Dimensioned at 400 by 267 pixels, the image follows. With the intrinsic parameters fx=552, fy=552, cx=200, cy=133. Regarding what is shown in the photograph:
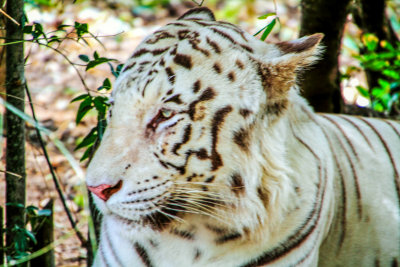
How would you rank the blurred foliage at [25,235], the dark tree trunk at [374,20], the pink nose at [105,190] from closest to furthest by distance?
the pink nose at [105,190], the blurred foliage at [25,235], the dark tree trunk at [374,20]

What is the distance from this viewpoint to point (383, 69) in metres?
3.71

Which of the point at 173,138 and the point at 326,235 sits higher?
the point at 173,138

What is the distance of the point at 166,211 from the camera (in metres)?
1.86

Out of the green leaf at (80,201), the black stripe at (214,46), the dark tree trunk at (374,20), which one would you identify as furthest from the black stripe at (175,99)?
the dark tree trunk at (374,20)

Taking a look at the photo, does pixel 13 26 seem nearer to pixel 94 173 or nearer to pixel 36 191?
pixel 94 173

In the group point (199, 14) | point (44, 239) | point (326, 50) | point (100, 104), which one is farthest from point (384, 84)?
point (44, 239)

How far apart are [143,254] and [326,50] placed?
1932 mm

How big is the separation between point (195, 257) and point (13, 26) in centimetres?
116

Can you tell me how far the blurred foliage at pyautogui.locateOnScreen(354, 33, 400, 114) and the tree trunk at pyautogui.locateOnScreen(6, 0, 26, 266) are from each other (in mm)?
2252

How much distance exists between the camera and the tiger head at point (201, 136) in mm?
1732

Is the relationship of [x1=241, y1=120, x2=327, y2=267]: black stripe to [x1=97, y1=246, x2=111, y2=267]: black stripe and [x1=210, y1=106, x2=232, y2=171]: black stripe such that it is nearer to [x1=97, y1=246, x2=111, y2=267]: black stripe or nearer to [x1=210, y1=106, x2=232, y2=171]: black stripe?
[x1=210, y1=106, x2=232, y2=171]: black stripe

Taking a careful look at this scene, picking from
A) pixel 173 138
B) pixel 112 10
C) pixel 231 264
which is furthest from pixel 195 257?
pixel 112 10

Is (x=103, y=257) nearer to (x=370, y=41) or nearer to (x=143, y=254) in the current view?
(x=143, y=254)

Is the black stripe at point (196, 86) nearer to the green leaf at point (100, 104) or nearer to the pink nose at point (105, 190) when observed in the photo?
the pink nose at point (105, 190)
